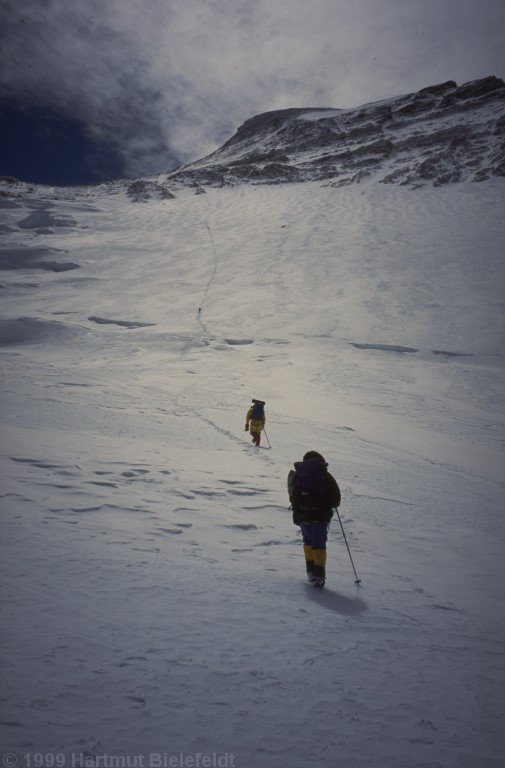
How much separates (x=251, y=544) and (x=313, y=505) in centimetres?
115

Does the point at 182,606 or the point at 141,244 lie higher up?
the point at 141,244

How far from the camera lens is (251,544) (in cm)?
505

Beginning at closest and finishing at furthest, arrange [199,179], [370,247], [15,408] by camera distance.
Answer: [15,408] < [370,247] < [199,179]

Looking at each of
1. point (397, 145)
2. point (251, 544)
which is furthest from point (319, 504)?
point (397, 145)

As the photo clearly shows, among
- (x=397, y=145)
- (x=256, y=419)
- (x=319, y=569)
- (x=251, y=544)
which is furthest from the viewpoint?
(x=397, y=145)

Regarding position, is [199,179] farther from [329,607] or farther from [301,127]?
[329,607]

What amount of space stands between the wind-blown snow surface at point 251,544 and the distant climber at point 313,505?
1.22 feet

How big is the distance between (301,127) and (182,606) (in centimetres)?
9303

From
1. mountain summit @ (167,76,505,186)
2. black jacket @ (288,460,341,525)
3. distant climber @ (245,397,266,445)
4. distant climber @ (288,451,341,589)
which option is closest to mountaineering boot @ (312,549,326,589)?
distant climber @ (288,451,341,589)

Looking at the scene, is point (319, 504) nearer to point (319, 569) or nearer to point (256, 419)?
point (319, 569)

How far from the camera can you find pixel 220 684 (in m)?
2.71

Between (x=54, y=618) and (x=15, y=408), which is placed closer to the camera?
(x=54, y=618)

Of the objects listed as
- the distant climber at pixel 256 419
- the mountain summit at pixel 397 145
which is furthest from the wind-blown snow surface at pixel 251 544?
the mountain summit at pixel 397 145

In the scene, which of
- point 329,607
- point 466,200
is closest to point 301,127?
point 466,200
